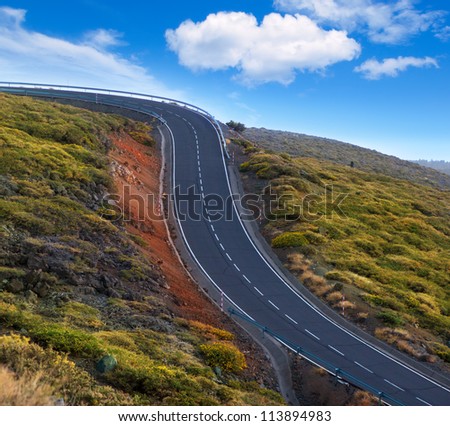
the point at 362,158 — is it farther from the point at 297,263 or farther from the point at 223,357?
the point at 223,357

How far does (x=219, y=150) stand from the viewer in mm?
52625

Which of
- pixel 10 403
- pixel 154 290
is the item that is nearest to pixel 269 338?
pixel 154 290

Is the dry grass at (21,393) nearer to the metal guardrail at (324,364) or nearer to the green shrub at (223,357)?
the green shrub at (223,357)

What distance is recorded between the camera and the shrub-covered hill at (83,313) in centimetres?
873

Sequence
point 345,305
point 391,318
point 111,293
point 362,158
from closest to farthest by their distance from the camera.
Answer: point 111,293 < point 391,318 < point 345,305 < point 362,158

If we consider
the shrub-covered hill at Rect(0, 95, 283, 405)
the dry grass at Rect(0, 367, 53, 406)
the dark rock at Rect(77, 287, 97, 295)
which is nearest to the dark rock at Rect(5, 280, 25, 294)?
the shrub-covered hill at Rect(0, 95, 283, 405)

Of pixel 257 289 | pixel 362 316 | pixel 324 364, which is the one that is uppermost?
pixel 362 316

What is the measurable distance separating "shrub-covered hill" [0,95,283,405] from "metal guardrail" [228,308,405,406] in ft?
7.28

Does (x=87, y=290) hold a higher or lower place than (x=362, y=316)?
higher

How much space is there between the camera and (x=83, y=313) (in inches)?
544

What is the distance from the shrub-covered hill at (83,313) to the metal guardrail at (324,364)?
2220 mm

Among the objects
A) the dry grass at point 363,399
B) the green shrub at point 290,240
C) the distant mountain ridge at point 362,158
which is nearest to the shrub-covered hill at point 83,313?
the dry grass at point 363,399

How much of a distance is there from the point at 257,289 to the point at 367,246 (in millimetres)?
13792

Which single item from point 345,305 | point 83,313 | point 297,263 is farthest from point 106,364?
point 297,263
